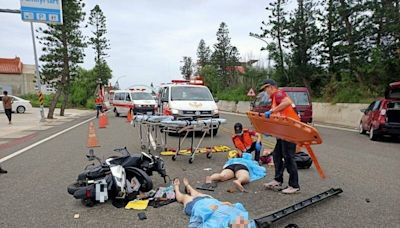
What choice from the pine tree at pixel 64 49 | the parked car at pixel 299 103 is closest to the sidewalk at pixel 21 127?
the pine tree at pixel 64 49

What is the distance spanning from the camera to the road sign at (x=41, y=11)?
16.5m

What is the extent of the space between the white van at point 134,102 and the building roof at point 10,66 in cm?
5979

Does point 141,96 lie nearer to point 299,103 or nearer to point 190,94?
point 190,94

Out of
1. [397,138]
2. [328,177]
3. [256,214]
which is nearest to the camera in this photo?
[256,214]

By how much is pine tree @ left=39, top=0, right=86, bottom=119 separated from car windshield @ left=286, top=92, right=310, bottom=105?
19.1 metres

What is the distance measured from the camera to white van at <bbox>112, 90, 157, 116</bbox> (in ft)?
82.0

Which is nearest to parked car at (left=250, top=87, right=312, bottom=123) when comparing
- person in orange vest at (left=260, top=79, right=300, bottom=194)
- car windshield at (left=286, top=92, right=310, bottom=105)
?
car windshield at (left=286, top=92, right=310, bottom=105)

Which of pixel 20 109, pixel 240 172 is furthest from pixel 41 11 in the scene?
pixel 20 109

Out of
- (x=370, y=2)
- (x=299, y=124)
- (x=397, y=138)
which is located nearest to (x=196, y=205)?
(x=299, y=124)

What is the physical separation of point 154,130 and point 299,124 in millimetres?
6026

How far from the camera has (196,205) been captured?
4.36m

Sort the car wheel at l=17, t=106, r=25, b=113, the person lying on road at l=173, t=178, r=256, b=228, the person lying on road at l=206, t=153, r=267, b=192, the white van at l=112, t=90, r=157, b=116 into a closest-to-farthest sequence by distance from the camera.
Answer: the person lying on road at l=173, t=178, r=256, b=228 → the person lying on road at l=206, t=153, r=267, b=192 → the white van at l=112, t=90, r=157, b=116 → the car wheel at l=17, t=106, r=25, b=113

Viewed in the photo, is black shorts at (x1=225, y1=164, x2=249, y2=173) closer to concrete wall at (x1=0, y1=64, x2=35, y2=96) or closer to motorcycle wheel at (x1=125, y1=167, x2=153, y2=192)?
motorcycle wheel at (x1=125, y1=167, x2=153, y2=192)

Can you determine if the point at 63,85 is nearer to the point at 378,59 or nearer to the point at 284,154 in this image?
A: the point at 378,59
